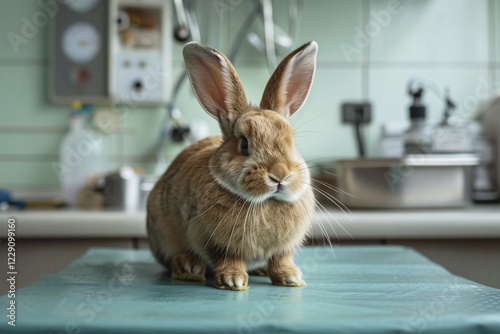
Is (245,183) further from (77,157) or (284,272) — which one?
(77,157)

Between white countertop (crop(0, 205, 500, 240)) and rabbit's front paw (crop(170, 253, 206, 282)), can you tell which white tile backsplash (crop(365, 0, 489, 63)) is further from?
rabbit's front paw (crop(170, 253, 206, 282))

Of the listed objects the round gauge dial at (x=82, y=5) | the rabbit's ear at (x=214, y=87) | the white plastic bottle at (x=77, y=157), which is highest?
the round gauge dial at (x=82, y=5)

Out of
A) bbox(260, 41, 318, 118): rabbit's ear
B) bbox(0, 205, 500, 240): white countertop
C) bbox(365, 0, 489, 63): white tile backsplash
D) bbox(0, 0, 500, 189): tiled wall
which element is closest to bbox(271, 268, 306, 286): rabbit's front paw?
bbox(260, 41, 318, 118): rabbit's ear

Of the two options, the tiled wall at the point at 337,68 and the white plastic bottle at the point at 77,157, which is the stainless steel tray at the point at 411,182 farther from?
the white plastic bottle at the point at 77,157

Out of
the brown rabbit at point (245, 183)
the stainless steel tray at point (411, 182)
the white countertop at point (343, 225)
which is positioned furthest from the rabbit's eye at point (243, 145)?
the stainless steel tray at point (411, 182)

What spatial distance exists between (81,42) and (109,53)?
0.35ft

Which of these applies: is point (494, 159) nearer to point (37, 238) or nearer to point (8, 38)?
point (37, 238)

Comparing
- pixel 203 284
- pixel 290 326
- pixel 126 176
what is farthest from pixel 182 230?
pixel 126 176

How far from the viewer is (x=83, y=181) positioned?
1743mm

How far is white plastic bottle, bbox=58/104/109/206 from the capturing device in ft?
5.69

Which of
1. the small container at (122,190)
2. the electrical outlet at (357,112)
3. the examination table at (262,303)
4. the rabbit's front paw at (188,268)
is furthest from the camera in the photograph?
the electrical outlet at (357,112)

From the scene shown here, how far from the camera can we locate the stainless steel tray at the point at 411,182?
1430 millimetres

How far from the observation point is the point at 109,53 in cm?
182

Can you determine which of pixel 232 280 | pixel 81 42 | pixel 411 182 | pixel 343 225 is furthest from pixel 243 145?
pixel 81 42
